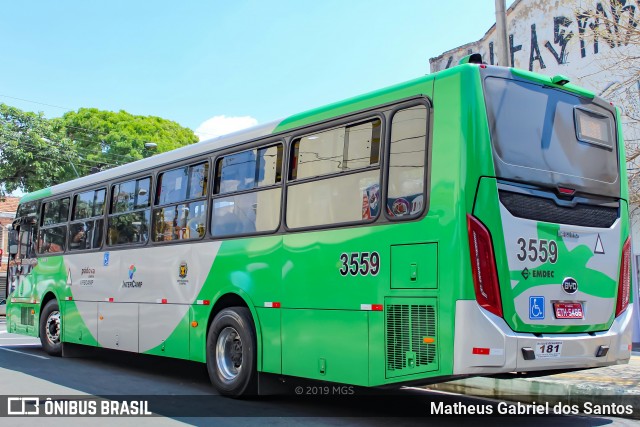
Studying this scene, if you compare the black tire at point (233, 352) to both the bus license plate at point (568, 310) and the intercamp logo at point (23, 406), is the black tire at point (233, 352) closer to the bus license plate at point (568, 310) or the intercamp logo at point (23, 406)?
the intercamp logo at point (23, 406)

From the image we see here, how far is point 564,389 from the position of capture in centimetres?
876

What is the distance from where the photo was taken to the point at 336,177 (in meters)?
8.02

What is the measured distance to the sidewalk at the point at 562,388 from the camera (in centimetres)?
849

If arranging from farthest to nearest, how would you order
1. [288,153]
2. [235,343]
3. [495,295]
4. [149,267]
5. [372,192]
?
[149,267] → [235,343] → [288,153] → [372,192] → [495,295]

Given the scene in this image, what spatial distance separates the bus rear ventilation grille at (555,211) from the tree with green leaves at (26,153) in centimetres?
3024

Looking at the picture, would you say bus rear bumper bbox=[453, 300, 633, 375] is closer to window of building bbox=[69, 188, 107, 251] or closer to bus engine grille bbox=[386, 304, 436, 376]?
bus engine grille bbox=[386, 304, 436, 376]

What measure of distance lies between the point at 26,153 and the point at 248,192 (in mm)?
26907

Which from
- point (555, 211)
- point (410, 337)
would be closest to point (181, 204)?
point (410, 337)

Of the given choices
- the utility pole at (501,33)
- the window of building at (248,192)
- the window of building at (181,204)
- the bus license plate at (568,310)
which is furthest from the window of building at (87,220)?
the bus license plate at (568,310)

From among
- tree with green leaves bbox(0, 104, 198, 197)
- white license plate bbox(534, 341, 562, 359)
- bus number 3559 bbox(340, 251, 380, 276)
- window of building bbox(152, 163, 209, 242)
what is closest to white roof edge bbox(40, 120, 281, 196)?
window of building bbox(152, 163, 209, 242)

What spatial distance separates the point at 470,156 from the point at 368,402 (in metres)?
4.08

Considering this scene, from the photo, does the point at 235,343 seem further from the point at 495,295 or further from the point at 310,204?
the point at 495,295

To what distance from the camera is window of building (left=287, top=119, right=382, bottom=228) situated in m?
7.59

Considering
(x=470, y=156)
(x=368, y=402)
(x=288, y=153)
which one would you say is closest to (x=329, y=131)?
(x=288, y=153)
